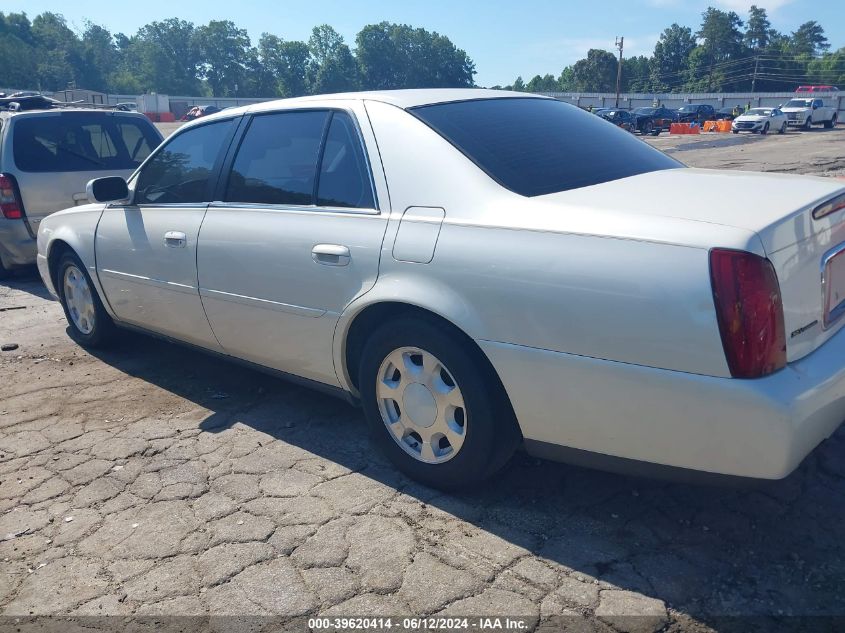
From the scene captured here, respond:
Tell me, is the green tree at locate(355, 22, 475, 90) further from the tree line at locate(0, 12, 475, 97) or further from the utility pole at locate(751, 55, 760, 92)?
the utility pole at locate(751, 55, 760, 92)

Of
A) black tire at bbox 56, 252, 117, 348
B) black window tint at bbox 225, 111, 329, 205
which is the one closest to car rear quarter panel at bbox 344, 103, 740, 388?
black window tint at bbox 225, 111, 329, 205

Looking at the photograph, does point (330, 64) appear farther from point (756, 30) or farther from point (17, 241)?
point (17, 241)

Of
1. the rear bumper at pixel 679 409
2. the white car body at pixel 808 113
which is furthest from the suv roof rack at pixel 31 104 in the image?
the white car body at pixel 808 113

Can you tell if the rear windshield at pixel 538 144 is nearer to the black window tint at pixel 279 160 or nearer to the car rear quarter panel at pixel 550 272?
the car rear quarter panel at pixel 550 272

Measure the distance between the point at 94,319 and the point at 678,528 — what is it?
4.05 meters

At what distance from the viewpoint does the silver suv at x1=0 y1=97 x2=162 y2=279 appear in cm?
697

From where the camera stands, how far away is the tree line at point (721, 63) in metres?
109

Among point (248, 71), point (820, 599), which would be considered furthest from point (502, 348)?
point (248, 71)

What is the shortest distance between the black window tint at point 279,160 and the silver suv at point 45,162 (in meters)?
4.20

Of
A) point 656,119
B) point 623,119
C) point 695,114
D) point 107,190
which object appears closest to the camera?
point 107,190

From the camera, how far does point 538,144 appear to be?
3164mm

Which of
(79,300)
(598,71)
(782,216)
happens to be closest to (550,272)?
(782,216)

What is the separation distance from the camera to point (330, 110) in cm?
340

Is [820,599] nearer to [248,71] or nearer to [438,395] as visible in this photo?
[438,395]
